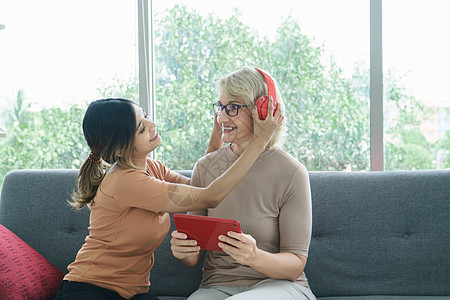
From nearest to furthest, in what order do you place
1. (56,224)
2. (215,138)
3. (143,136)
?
(143,136), (215,138), (56,224)

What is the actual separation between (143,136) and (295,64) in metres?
1.19

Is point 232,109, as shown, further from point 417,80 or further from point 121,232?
point 417,80

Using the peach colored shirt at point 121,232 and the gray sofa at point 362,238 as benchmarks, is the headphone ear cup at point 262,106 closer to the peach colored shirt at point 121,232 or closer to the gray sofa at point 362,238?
the peach colored shirt at point 121,232

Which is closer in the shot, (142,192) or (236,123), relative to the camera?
(142,192)

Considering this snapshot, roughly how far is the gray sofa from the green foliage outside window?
0.46 metres

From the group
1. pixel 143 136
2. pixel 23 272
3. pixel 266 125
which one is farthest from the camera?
pixel 23 272

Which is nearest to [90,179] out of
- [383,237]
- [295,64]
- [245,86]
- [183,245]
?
[183,245]

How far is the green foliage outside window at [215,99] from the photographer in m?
2.45

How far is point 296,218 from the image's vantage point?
1.56 metres

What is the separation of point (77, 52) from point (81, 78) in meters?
0.16

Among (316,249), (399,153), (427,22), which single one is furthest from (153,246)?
(427,22)

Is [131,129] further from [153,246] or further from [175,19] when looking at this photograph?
[175,19]

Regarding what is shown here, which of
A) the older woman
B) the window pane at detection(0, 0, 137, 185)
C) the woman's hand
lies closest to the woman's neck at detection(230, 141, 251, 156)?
the older woman

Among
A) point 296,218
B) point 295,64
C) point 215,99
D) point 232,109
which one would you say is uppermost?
point 295,64
